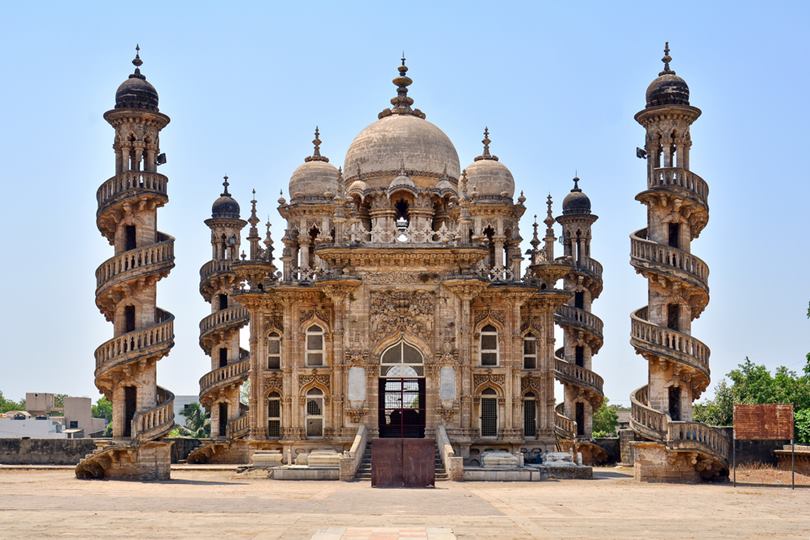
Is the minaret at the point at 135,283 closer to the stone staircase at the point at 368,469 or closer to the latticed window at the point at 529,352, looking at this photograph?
the stone staircase at the point at 368,469

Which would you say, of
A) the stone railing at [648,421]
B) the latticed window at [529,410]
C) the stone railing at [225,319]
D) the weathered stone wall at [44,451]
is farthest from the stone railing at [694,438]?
the stone railing at [225,319]

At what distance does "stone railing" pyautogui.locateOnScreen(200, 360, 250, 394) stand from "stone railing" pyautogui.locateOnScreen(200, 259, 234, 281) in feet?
17.2

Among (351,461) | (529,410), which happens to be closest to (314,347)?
(351,461)

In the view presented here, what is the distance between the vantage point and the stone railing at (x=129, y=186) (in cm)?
4372

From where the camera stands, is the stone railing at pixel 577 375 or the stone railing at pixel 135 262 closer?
the stone railing at pixel 135 262

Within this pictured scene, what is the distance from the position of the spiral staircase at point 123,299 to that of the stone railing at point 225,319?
15.1 metres

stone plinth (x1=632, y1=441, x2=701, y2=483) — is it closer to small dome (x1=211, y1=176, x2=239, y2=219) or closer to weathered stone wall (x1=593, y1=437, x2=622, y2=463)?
weathered stone wall (x1=593, y1=437, x2=622, y2=463)

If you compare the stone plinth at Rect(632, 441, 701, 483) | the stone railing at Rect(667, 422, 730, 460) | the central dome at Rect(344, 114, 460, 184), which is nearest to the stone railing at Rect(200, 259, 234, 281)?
the central dome at Rect(344, 114, 460, 184)

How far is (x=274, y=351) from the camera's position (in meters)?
50.7

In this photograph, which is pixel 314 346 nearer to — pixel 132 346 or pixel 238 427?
pixel 132 346

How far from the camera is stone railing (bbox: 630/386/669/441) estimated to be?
40938 millimetres

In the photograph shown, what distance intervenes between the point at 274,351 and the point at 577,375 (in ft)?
53.5

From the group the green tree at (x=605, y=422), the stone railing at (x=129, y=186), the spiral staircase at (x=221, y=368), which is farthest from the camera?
the green tree at (x=605, y=422)

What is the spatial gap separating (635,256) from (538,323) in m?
7.75
